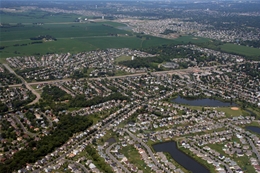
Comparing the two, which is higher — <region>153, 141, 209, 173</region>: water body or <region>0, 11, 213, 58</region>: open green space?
<region>0, 11, 213, 58</region>: open green space

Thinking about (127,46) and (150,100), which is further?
(127,46)

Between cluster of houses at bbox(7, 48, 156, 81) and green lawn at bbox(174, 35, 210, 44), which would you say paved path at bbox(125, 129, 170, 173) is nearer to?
cluster of houses at bbox(7, 48, 156, 81)

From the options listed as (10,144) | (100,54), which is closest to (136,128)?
(10,144)

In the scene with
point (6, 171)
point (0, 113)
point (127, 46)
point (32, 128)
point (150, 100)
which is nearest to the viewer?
point (6, 171)

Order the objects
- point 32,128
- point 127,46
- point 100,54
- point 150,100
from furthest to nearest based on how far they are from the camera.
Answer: point 127,46, point 100,54, point 150,100, point 32,128

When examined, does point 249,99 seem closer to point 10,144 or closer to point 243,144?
point 243,144

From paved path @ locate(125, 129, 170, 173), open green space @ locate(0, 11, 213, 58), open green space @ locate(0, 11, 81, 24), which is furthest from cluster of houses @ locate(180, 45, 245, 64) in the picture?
open green space @ locate(0, 11, 81, 24)

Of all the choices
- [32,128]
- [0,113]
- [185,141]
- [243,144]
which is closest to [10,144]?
[32,128]
